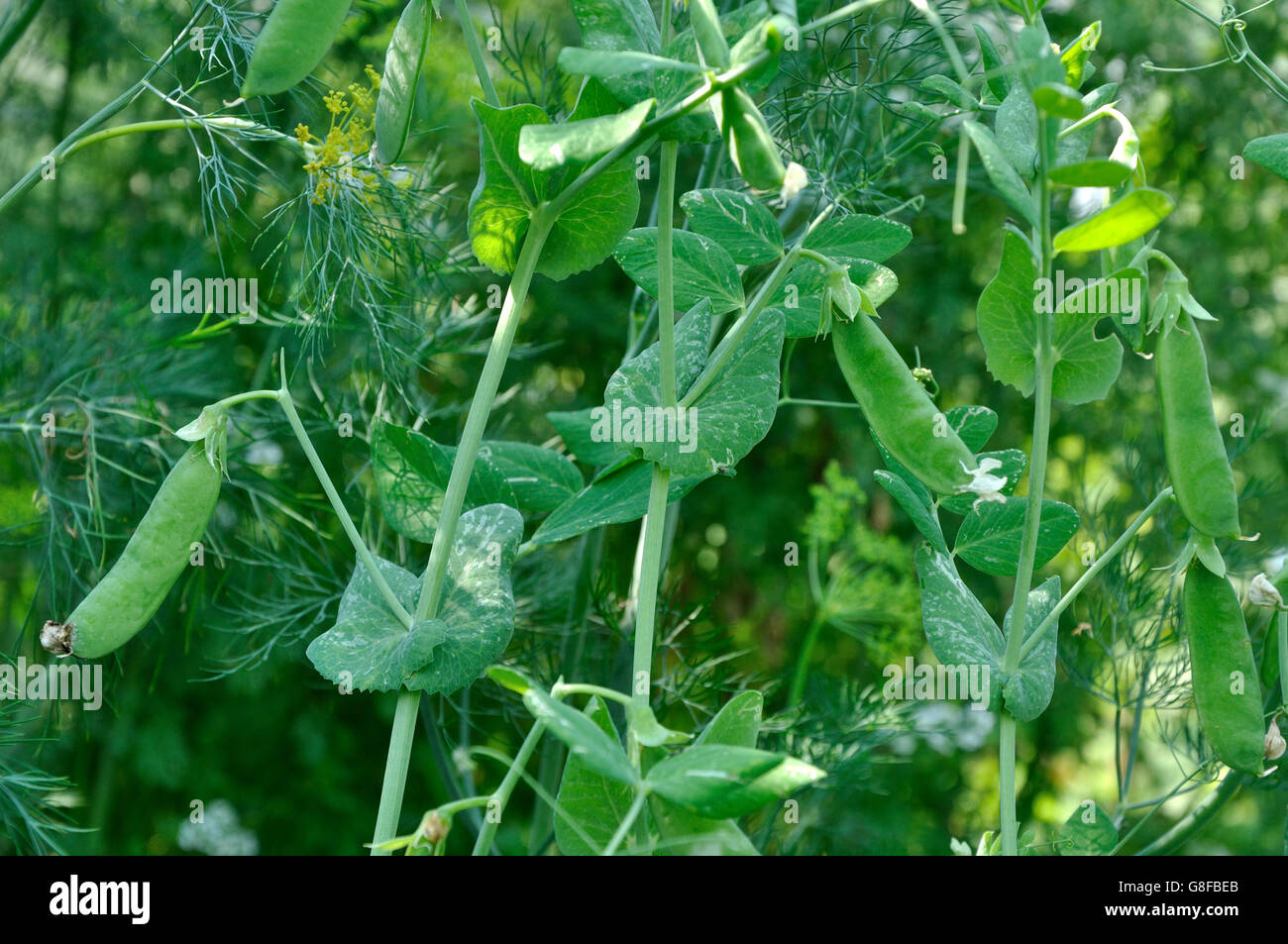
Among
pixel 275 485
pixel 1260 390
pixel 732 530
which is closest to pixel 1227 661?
pixel 275 485

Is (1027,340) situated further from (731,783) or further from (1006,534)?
(731,783)

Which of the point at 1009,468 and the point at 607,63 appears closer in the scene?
the point at 607,63

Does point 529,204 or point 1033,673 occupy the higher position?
point 529,204

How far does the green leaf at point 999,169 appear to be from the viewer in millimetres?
280

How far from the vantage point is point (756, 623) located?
1387mm

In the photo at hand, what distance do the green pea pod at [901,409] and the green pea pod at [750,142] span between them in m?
0.07

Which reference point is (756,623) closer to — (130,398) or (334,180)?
(130,398)

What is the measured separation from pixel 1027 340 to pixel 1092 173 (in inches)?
3.1

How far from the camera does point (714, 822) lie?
0.30 m

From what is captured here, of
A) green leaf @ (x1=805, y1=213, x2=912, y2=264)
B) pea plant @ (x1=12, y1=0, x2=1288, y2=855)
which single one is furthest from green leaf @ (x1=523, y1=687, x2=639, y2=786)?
green leaf @ (x1=805, y1=213, x2=912, y2=264)

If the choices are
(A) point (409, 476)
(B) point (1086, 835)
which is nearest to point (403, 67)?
(A) point (409, 476)

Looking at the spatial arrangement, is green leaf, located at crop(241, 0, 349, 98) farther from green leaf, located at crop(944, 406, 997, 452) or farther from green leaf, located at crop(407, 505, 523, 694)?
green leaf, located at crop(944, 406, 997, 452)

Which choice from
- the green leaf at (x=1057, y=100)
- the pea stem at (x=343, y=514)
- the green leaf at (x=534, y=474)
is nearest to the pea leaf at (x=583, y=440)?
the green leaf at (x=534, y=474)

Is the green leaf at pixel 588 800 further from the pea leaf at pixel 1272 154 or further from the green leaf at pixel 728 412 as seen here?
the pea leaf at pixel 1272 154
